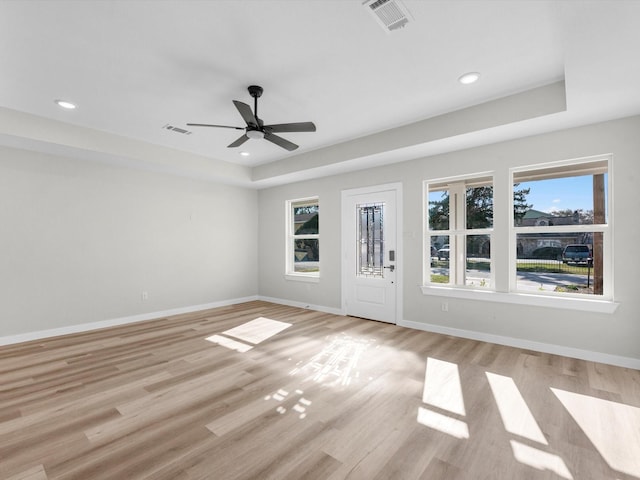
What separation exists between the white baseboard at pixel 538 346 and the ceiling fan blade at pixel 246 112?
11.9ft

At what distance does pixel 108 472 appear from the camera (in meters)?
1.77

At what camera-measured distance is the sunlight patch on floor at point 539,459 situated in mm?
1781

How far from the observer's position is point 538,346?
3701 mm

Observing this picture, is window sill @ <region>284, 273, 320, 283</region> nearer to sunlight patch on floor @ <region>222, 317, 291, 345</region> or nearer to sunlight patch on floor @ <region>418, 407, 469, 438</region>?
sunlight patch on floor @ <region>222, 317, 291, 345</region>

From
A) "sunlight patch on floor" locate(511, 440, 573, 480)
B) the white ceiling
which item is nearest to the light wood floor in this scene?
"sunlight patch on floor" locate(511, 440, 573, 480)

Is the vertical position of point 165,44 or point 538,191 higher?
point 165,44

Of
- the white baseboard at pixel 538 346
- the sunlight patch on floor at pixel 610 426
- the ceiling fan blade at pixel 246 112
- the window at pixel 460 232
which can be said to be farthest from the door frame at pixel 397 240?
the ceiling fan blade at pixel 246 112

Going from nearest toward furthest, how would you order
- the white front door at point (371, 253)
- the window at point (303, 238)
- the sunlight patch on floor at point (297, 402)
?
the sunlight patch on floor at point (297, 402), the white front door at point (371, 253), the window at point (303, 238)

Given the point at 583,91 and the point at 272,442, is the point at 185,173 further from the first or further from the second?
the point at 583,91

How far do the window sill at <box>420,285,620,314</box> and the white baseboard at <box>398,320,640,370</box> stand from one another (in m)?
0.47

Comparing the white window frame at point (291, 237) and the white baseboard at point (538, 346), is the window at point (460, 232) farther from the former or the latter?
the white window frame at point (291, 237)

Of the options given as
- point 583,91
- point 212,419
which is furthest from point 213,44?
point 583,91

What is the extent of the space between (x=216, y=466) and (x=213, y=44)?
304cm

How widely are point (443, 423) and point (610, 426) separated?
1.19m
